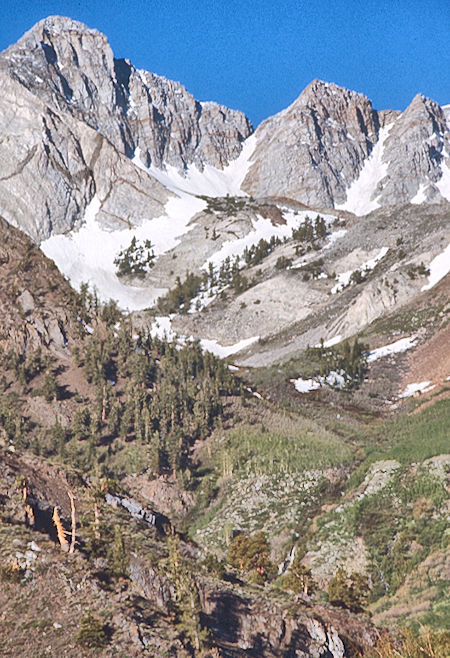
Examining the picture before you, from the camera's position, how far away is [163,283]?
152 m

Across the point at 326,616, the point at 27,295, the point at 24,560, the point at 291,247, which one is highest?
the point at 291,247

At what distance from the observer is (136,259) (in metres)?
160

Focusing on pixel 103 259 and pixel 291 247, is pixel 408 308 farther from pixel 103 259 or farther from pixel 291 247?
pixel 103 259

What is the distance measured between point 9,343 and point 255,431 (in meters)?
28.2

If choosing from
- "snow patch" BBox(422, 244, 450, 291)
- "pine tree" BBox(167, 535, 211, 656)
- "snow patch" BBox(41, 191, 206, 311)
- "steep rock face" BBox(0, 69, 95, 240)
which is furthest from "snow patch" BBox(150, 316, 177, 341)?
"pine tree" BBox(167, 535, 211, 656)

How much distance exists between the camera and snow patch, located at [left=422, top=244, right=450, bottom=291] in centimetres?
10550

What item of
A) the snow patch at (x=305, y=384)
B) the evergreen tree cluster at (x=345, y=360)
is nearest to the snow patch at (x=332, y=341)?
the evergreen tree cluster at (x=345, y=360)

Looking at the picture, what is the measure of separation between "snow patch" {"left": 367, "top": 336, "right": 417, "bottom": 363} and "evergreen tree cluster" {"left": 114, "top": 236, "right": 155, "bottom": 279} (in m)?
79.3

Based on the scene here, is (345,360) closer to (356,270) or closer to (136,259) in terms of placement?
(356,270)

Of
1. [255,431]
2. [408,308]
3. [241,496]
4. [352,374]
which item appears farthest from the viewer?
[408,308]

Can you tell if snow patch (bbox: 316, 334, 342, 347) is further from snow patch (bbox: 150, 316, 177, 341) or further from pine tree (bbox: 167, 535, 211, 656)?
pine tree (bbox: 167, 535, 211, 656)

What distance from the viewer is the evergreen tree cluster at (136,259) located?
156188mm

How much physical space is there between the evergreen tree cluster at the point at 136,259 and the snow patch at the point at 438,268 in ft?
233

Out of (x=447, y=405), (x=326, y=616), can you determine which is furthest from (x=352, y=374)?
(x=326, y=616)
